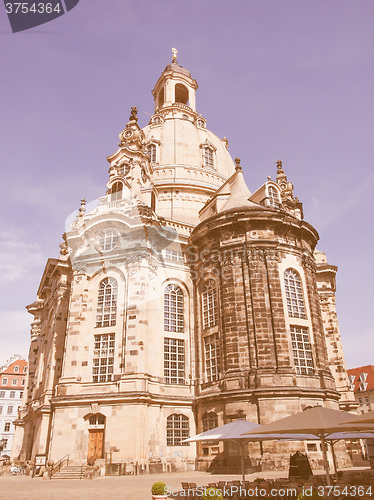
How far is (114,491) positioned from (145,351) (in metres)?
12.0

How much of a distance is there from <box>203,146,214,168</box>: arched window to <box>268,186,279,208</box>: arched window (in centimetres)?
1522

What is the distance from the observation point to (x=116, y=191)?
36.9 m

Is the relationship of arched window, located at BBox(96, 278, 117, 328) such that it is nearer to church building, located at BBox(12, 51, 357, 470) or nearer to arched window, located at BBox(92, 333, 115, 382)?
church building, located at BBox(12, 51, 357, 470)

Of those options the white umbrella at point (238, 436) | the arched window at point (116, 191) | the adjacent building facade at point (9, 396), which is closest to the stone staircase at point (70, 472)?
the white umbrella at point (238, 436)

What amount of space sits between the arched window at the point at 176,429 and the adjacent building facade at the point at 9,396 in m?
47.4

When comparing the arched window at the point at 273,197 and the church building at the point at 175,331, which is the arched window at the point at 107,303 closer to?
the church building at the point at 175,331

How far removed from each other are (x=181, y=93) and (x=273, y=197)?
117ft

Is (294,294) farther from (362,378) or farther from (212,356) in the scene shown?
(362,378)

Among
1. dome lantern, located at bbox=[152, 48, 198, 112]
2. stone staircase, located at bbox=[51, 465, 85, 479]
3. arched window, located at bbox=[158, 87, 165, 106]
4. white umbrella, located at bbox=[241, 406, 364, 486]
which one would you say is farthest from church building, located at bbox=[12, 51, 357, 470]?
arched window, located at bbox=[158, 87, 165, 106]

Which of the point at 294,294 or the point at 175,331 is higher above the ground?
the point at 294,294

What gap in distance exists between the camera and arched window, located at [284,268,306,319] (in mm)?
30641

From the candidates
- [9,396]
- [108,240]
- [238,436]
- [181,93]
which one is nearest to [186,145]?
[181,93]

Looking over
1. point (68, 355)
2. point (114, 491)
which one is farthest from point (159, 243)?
point (114, 491)

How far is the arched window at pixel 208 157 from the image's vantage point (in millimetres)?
50403
